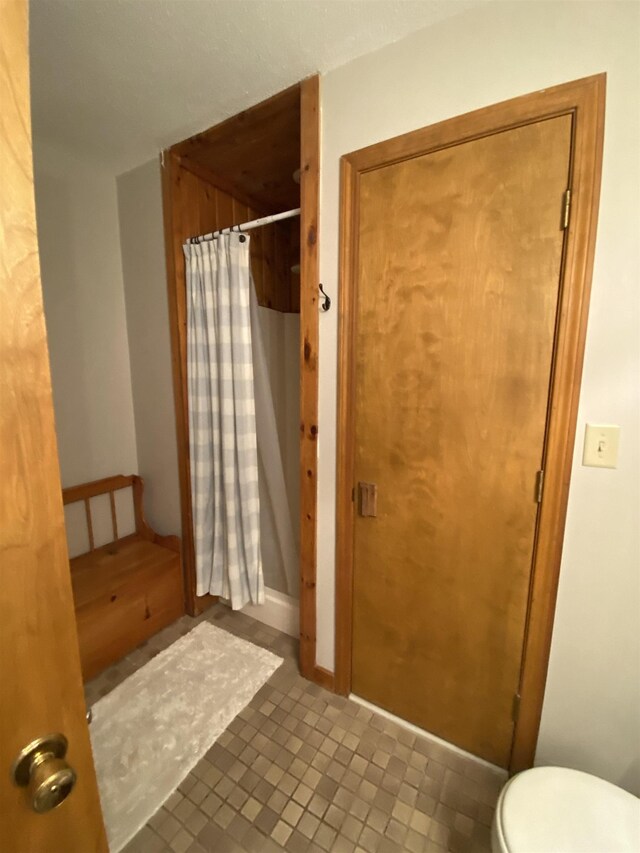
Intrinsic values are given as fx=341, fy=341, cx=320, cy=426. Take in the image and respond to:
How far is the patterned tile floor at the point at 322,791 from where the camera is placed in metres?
1.04

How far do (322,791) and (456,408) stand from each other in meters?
1.37

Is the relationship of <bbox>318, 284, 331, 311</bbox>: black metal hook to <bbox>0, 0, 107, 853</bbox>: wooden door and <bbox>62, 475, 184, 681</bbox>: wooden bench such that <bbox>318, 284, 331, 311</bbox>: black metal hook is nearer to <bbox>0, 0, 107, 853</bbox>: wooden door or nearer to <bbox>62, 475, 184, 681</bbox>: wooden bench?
<bbox>0, 0, 107, 853</bbox>: wooden door

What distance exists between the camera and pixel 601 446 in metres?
0.94

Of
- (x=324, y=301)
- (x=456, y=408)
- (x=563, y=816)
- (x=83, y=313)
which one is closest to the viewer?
(x=563, y=816)

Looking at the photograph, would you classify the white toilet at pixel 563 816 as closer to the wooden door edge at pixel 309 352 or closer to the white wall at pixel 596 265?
the white wall at pixel 596 265

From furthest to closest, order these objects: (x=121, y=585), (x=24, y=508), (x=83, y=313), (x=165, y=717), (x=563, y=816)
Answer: (x=83, y=313) → (x=121, y=585) → (x=165, y=717) → (x=563, y=816) → (x=24, y=508)

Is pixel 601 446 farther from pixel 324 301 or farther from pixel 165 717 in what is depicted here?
pixel 165 717

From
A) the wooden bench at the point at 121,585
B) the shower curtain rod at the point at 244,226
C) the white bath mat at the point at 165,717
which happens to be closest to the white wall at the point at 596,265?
the shower curtain rod at the point at 244,226

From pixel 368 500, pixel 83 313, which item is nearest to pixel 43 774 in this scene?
pixel 368 500

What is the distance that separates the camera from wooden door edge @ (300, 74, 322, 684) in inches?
48.0

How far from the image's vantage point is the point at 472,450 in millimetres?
1103

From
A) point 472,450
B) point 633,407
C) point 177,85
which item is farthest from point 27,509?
point 177,85

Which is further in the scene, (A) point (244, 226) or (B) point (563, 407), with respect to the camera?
(A) point (244, 226)

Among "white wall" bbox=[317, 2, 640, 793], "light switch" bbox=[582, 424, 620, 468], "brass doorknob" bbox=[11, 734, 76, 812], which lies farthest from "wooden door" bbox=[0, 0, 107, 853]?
"light switch" bbox=[582, 424, 620, 468]
